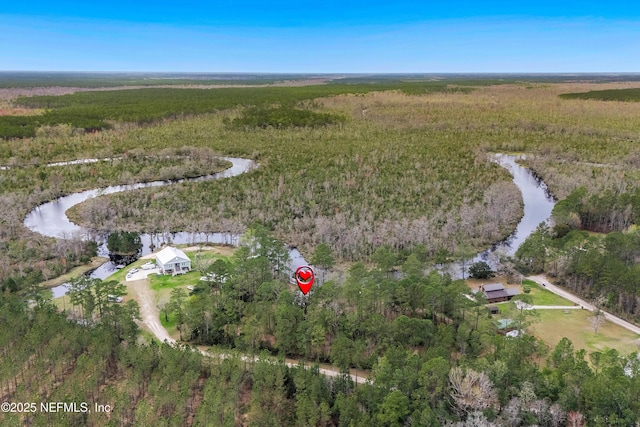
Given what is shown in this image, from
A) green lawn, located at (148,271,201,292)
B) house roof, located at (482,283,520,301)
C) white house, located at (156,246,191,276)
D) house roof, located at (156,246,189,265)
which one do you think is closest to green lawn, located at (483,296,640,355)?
house roof, located at (482,283,520,301)

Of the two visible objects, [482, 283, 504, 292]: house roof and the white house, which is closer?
[482, 283, 504, 292]: house roof

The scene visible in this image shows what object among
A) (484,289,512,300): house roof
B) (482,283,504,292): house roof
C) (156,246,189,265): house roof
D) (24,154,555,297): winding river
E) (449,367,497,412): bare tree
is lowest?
(24,154,555,297): winding river

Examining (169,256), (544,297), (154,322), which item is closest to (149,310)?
(154,322)

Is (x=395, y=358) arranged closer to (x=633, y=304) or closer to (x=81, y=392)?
(x=81, y=392)

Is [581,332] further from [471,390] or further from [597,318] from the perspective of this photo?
[471,390]

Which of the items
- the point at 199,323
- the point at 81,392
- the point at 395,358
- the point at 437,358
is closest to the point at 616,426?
the point at 437,358

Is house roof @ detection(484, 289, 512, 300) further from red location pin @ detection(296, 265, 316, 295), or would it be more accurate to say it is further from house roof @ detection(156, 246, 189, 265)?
house roof @ detection(156, 246, 189, 265)
